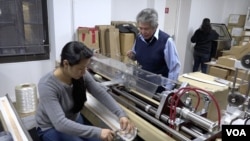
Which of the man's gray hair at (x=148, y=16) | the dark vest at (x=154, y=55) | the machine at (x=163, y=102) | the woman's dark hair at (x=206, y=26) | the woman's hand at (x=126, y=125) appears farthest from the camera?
the woman's dark hair at (x=206, y=26)

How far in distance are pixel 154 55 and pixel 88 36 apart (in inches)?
60.5

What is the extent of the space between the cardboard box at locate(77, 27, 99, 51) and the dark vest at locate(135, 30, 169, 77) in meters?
1.27

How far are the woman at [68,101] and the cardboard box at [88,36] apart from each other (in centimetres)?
187

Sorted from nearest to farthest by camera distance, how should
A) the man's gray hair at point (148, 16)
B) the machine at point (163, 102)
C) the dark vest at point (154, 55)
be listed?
1. the machine at point (163, 102)
2. the man's gray hair at point (148, 16)
3. the dark vest at point (154, 55)

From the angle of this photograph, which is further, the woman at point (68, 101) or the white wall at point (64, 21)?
the white wall at point (64, 21)

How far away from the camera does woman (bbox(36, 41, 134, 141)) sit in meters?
1.22

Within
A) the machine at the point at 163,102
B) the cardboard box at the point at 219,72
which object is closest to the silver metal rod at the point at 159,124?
the machine at the point at 163,102

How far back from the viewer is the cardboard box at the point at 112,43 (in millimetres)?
3324

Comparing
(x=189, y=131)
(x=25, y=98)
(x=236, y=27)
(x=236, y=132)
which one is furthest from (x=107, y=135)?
(x=236, y=27)

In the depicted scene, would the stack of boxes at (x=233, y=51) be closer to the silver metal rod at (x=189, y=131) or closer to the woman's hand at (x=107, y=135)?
the silver metal rod at (x=189, y=131)

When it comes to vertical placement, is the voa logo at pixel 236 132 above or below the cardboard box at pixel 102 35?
below

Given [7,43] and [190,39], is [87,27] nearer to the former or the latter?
[7,43]

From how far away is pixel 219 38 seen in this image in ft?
16.3

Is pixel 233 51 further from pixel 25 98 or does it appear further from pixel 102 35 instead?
pixel 25 98
